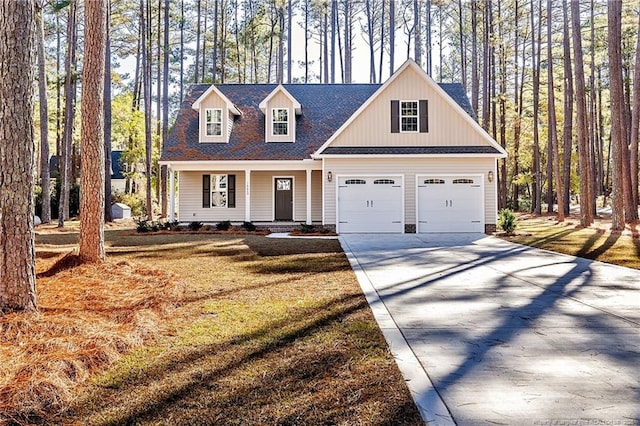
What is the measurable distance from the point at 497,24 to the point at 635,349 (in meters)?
27.3

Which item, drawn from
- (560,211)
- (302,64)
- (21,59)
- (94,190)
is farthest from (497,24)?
(21,59)

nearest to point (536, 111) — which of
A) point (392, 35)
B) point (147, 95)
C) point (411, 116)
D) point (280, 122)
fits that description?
point (392, 35)

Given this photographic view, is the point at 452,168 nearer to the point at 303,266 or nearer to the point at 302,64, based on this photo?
the point at 303,266

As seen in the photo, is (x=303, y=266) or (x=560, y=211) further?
(x=560, y=211)

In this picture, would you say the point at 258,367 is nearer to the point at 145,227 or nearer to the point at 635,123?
the point at 145,227

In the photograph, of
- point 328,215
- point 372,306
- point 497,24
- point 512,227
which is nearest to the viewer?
point 372,306

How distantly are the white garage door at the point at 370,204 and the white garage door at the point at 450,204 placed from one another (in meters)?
0.87

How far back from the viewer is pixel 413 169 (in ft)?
53.0

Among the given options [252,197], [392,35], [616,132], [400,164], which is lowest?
[252,197]

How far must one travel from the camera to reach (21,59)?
4.58 metres

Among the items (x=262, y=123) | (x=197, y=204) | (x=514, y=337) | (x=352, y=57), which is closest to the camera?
(x=514, y=337)

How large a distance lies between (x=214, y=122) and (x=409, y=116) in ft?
27.0

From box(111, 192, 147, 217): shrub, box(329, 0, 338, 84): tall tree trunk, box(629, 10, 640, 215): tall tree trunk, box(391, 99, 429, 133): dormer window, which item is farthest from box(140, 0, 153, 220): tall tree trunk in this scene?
box(629, 10, 640, 215): tall tree trunk

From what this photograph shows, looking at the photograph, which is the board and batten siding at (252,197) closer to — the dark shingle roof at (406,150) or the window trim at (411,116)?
the dark shingle roof at (406,150)
